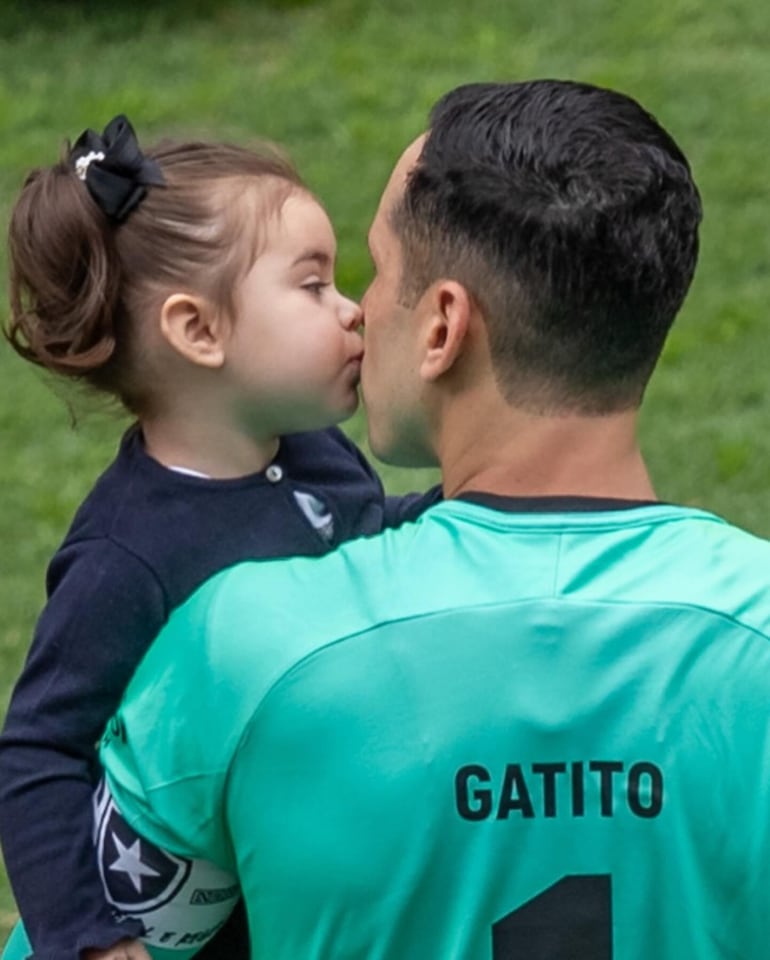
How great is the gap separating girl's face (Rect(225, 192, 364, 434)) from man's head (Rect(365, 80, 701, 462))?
526mm

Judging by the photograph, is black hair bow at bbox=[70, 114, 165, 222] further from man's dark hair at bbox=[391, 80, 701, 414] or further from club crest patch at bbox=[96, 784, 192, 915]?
club crest patch at bbox=[96, 784, 192, 915]

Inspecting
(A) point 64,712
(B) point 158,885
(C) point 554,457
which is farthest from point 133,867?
(C) point 554,457

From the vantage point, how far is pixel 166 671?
2016 millimetres

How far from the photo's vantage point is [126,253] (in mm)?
2740

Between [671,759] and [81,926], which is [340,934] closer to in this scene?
[671,759]

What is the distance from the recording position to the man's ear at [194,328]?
269 centimetres

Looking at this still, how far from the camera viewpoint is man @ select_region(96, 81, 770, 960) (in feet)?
6.17

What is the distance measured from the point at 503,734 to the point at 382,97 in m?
7.78

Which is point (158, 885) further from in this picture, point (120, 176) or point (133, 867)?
point (120, 176)

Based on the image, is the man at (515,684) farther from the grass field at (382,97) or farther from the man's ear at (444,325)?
the grass field at (382,97)

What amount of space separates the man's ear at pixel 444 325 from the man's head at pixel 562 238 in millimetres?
11

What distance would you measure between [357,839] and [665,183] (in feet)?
2.37

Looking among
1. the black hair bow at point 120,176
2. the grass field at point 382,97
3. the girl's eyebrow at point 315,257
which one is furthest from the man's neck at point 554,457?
the grass field at point 382,97

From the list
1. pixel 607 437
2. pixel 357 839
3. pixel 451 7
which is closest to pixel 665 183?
pixel 607 437
